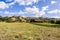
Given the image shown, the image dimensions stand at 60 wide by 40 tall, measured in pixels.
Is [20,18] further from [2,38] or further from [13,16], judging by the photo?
[2,38]

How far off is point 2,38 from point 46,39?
276cm

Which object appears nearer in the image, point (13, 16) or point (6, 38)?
point (6, 38)

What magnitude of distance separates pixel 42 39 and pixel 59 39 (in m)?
1.53

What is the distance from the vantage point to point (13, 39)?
948 centimetres

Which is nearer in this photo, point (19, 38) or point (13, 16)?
point (19, 38)

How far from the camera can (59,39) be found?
1055 cm

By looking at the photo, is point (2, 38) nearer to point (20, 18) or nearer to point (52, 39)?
point (52, 39)

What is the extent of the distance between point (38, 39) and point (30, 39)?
1.97 ft

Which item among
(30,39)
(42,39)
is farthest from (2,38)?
(42,39)

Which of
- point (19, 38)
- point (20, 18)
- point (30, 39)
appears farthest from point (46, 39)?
point (20, 18)

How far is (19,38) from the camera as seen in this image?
9.66 meters

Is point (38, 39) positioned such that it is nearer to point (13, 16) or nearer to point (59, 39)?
point (59, 39)

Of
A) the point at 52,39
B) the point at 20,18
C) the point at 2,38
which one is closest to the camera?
the point at 2,38

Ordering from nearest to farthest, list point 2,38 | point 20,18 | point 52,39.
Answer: point 2,38 < point 52,39 < point 20,18
